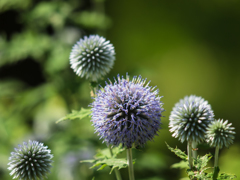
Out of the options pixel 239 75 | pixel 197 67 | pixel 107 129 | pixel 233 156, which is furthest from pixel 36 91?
pixel 239 75

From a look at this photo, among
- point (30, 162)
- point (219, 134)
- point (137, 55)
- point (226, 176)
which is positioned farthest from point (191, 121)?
point (137, 55)

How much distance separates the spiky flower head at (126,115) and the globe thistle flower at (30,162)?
0.25m

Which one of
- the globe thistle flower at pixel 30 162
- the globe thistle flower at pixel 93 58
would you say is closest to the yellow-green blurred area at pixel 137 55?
the globe thistle flower at pixel 93 58

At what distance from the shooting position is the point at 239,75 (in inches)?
151

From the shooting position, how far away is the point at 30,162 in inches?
45.3

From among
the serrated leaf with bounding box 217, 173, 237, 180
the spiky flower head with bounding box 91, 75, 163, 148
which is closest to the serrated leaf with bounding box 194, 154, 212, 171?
the serrated leaf with bounding box 217, 173, 237, 180

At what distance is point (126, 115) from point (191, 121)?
0.27 meters

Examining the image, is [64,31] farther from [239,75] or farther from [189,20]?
[239,75]

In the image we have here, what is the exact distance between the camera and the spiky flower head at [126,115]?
42.8 inches

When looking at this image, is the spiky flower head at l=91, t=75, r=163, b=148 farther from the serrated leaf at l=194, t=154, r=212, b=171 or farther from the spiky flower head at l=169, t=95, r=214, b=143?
the serrated leaf at l=194, t=154, r=212, b=171

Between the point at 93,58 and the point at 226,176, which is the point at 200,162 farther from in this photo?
the point at 93,58

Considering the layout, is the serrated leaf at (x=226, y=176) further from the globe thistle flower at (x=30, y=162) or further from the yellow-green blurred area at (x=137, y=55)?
the yellow-green blurred area at (x=137, y=55)

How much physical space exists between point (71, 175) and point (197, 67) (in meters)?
2.40

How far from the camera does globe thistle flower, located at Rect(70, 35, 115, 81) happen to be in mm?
1588
